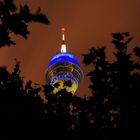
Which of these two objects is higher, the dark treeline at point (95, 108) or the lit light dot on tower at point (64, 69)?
the lit light dot on tower at point (64, 69)

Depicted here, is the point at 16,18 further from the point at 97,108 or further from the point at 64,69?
the point at 64,69

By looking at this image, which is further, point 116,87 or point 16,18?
point 116,87

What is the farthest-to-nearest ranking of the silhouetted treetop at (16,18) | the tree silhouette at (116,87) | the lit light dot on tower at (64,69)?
the lit light dot on tower at (64,69) → the tree silhouette at (116,87) → the silhouetted treetop at (16,18)

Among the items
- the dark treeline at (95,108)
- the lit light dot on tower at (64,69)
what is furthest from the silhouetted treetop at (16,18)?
the lit light dot on tower at (64,69)

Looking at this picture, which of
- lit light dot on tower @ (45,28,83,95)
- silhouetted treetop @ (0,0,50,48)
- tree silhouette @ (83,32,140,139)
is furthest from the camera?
lit light dot on tower @ (45,28,83,95)

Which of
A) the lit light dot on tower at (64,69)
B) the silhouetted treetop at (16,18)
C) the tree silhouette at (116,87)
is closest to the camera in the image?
the silhouetted treetop at (16,18)

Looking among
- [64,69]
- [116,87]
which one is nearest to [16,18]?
[116,87]

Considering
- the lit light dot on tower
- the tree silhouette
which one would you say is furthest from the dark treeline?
the lit light dot on tower

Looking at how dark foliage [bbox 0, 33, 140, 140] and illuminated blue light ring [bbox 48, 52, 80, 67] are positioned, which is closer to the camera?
dark foliage [bbox 0, 33, 140, 140]

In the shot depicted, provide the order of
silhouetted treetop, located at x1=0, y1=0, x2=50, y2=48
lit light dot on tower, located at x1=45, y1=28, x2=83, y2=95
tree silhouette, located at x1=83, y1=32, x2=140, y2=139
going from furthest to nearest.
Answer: lit light dot on tower, located at x1=45, y1=28, x2=83, y2=95
tree silhouette, located at x1=83, y1=32, x2=140, y2=139
silhouetted treetop, located at x1=0, y1=0, x2=50, y2=48

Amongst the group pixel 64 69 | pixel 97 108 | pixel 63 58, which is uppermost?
pixel 63 58

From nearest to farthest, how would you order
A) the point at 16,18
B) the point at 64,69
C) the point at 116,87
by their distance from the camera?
the point at 16,18 < the point at 116,87 < the point at 64,69

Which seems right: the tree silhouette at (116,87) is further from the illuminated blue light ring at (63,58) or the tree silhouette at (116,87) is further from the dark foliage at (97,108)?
the illuminated blue light ring at (63,58)

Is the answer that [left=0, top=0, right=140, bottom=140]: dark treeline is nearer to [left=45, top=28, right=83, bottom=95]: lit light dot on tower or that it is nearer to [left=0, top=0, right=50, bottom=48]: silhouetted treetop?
[left=0, top=0, right=50, bottom=48]: silhouetted treetop
